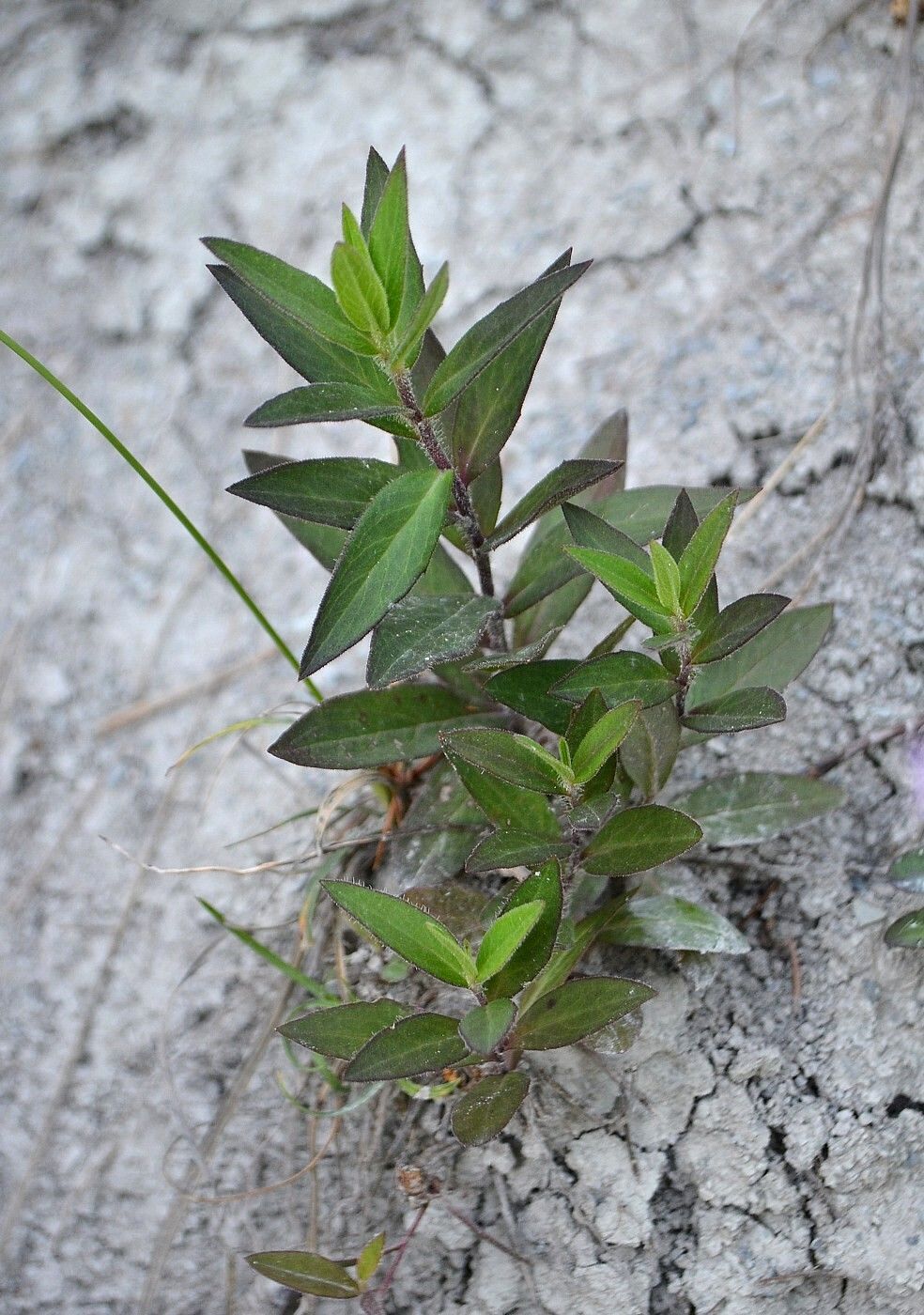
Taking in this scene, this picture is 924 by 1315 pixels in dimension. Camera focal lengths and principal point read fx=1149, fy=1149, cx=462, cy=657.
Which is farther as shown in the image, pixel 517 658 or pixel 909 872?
pixel 909 872

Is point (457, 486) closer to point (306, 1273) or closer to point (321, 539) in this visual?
point (321, 539)

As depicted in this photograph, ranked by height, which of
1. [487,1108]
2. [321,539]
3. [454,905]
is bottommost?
[487,1108]

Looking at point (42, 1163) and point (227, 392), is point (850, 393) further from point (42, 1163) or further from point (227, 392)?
point (42, 1163)

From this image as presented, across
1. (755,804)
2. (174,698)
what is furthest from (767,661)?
(174,698)

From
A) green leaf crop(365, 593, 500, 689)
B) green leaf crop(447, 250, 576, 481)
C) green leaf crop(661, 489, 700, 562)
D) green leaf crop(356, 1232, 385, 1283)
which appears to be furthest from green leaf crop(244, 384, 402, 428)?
green leaf crop(356, 1232, 385, 1283)

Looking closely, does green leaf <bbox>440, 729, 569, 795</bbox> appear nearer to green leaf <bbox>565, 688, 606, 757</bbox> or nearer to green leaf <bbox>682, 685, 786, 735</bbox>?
green leaf <bbox>565, 688, 606, 757</bbox>
